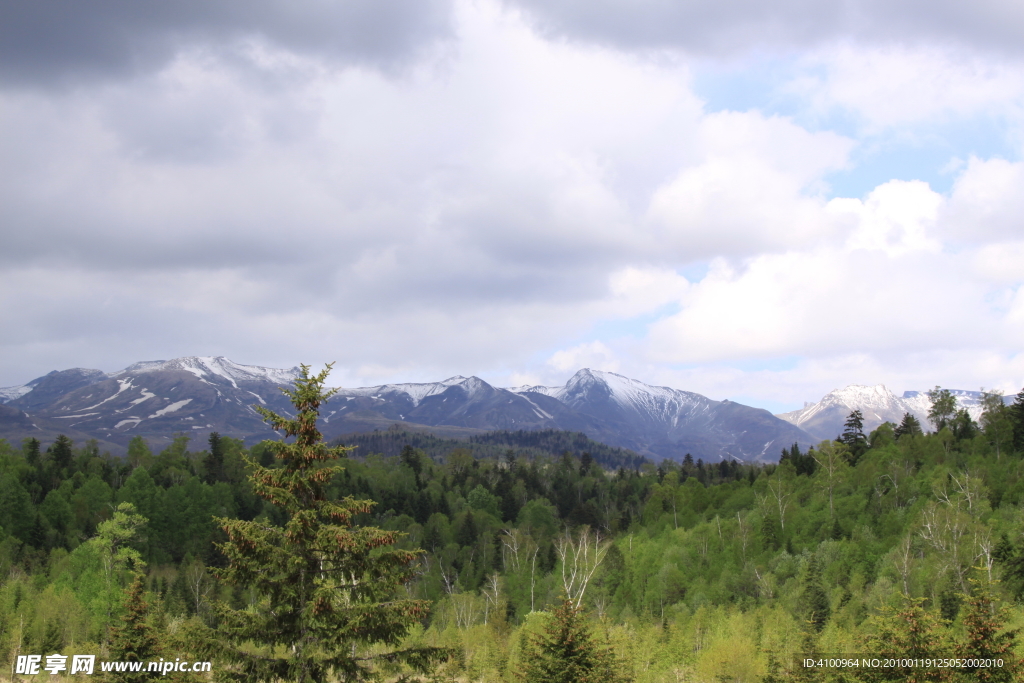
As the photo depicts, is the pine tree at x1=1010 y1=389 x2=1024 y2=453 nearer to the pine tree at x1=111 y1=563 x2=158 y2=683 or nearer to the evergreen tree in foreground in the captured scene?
the evergreen tree in foreground

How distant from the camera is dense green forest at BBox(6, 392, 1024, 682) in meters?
56.7

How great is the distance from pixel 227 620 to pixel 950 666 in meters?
28.3

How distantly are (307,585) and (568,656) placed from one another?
60.1 feet

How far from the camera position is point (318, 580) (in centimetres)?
1834

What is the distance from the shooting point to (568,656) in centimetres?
3172

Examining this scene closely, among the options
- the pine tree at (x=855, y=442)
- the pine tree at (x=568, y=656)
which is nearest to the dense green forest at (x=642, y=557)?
the pine tree at (x=568, y=656)

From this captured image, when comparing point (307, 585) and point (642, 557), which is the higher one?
point (307, 585)

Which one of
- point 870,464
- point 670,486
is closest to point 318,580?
point 870,464

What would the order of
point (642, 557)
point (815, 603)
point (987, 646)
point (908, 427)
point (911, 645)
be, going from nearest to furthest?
point (987, 646) < point (911, 645) < point (815, 603) < point (642, 557) < point (908, 427)

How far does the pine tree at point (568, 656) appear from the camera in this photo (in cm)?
3096

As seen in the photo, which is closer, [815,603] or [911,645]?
[911,645]

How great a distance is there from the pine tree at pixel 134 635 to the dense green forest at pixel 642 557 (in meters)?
0.49

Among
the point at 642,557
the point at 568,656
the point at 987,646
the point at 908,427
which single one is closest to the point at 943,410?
the point at 908,427

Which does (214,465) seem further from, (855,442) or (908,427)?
(908,427)
